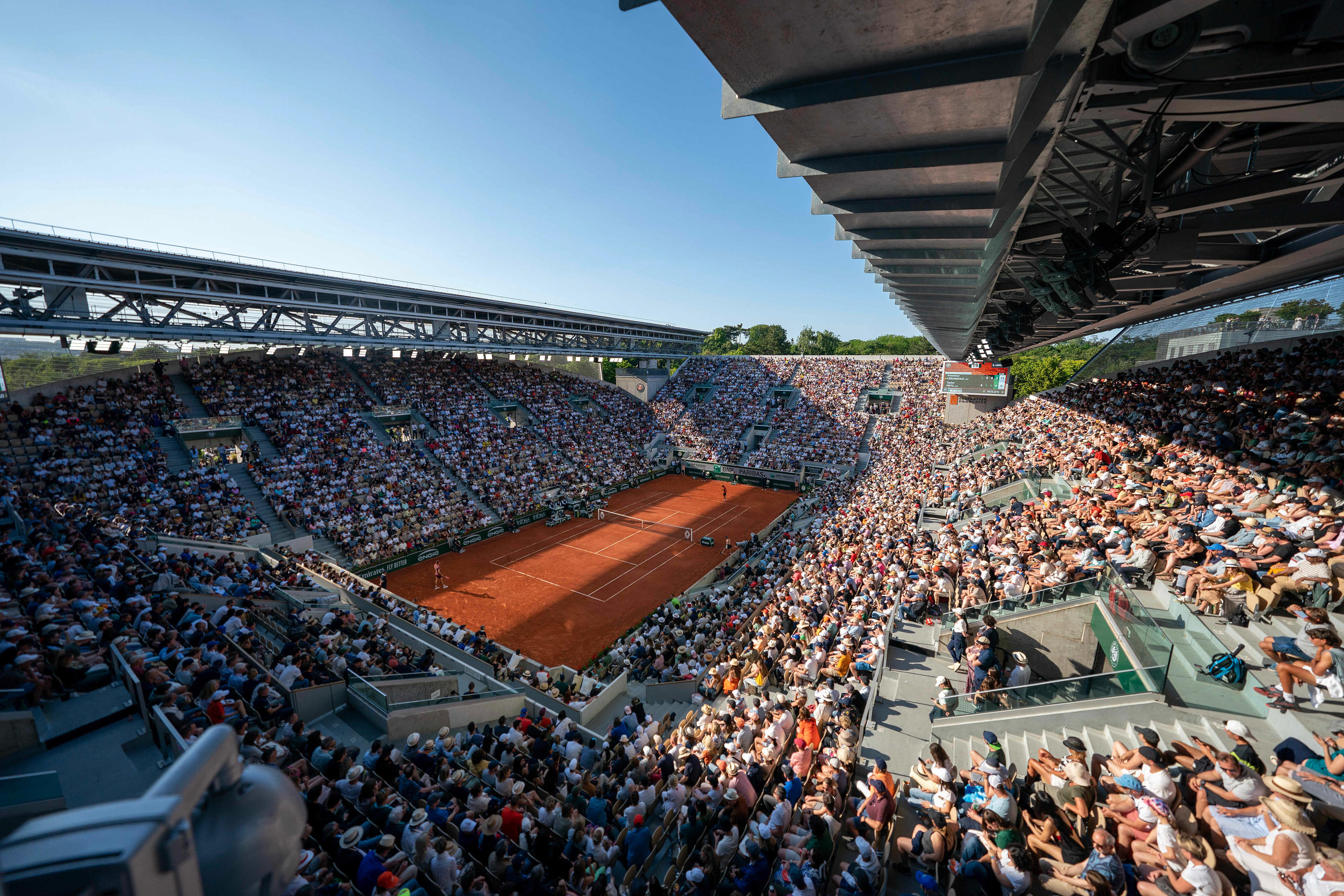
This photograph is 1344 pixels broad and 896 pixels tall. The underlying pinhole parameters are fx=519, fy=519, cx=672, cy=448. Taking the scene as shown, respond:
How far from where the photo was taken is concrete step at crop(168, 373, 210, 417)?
2298 centimetres

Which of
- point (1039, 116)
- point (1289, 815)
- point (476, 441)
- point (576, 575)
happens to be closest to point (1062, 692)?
point (1289, 815)

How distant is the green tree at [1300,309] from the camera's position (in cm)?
1262

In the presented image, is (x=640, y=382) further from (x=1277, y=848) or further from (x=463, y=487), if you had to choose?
(x=1277, y=848)

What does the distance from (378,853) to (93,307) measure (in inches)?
931

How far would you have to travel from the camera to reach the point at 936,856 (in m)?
5.50

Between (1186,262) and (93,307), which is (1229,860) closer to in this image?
(1186,262)

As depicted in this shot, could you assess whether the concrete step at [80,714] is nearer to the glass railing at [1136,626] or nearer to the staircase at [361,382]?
the glass railing at [1136,626]

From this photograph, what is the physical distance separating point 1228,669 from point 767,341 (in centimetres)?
10161

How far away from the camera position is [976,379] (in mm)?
36062

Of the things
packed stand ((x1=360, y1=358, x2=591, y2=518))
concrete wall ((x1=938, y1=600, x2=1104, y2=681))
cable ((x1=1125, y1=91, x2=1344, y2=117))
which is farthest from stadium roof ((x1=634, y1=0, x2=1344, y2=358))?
packed stand ((x1=360, y1=358, x2=591, y2=518))

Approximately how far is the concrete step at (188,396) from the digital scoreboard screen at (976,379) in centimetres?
4214

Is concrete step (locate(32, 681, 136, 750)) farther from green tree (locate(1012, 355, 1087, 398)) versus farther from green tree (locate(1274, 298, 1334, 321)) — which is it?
green tree (locate(1012, 355, 1087, 398))

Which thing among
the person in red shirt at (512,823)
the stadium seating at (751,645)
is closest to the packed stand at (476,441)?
the stadium seating at (751,645)

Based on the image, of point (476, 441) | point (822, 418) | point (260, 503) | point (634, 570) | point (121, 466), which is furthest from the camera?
point (822, 418)
